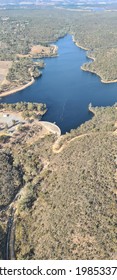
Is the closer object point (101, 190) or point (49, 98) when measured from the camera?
point (101, 190)

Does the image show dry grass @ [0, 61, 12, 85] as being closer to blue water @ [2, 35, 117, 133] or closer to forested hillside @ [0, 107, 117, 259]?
blue water @ [2, 35, 117, 133]

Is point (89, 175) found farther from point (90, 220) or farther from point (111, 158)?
point (90, 220)

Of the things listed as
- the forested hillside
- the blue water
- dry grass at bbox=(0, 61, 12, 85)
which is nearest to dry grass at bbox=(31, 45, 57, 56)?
the blue water

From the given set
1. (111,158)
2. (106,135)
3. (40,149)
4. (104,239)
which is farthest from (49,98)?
(104,239)

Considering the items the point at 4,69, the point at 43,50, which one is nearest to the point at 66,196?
the point at 4,69

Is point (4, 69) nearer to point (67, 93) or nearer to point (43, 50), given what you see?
point (43, 50)

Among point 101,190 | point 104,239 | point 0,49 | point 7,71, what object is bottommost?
Result: point 104,239

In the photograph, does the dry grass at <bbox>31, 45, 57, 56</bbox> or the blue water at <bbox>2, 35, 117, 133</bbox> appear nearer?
the blue water at <bbox>2, 35, 117, 133</bbox>

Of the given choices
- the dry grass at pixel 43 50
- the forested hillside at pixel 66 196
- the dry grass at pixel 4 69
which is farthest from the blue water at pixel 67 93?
the dry grass at pixel 43 50
